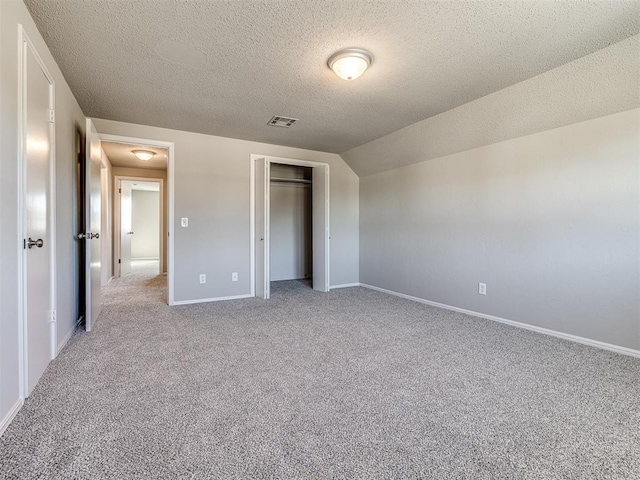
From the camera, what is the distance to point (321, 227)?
16.2ft

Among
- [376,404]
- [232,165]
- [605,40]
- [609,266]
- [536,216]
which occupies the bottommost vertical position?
[376,404]

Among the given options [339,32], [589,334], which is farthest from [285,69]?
[589,334]

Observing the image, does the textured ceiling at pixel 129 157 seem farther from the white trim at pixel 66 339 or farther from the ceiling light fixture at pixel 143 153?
the white trim at pixel 66 339

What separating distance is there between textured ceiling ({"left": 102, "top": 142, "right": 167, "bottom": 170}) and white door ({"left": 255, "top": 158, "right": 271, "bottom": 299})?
5.02ft

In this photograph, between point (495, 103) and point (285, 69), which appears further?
point (495, 103)

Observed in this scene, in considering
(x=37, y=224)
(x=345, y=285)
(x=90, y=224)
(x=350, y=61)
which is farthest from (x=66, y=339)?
(x=345, y=285)

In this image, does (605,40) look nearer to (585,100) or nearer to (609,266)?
(585,100)

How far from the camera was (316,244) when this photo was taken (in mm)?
5047

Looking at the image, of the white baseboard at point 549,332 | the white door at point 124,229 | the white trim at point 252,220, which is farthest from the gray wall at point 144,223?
the white baseboard at point 549,332

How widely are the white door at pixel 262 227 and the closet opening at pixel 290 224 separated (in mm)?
1175

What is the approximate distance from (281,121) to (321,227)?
1.85 meters

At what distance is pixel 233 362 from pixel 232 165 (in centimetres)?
293

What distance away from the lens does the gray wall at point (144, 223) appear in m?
9.37

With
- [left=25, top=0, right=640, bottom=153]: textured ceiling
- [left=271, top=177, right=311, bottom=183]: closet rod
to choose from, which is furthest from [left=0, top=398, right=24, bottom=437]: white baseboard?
[left=271, top=177, right=311, bottom=183]: closet rod
